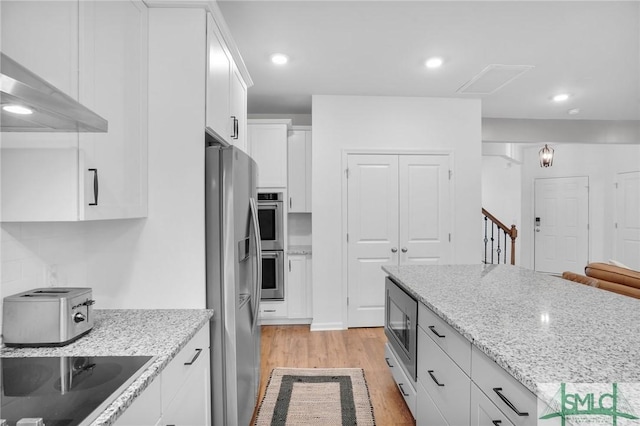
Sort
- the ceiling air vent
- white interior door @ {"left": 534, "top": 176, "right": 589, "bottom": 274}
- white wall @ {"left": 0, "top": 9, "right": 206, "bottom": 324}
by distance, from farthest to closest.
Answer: white interior door @ {"left": 534, "top": 176, "right": 589, "bottom": 274}
the ceiling air vent
white wall @ {"left": 0, "top": 9, "right": 206, "bottom": 324}

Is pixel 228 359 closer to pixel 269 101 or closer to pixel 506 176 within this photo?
pixel 269 101

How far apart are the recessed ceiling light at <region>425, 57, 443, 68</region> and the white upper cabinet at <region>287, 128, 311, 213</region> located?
60.8 inches

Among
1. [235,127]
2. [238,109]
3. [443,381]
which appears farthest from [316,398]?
[238,109]

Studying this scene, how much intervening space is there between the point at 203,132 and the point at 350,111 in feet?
8.24

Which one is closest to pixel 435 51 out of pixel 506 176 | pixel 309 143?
pixel 309 143

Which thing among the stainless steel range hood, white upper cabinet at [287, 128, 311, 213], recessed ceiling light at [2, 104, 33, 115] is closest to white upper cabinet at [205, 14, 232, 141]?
the stainless steel range hood

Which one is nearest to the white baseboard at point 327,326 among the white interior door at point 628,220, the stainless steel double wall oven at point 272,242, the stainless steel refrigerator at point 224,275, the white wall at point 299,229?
the stainless steel double wall oven at point 272,242

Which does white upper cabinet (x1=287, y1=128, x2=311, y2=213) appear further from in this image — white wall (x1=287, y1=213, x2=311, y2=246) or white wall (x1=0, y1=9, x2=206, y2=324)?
white wall (x1=0, y1=9, x2=206, y2=324)

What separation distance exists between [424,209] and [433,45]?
1800 mm

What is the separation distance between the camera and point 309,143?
163 inches

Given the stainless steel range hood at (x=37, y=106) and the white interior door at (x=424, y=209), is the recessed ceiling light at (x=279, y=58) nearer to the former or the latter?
the white interior door at (x=424, y=209)

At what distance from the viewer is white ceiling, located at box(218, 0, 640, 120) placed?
227 cm

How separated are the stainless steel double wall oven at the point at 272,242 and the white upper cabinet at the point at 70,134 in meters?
2.47

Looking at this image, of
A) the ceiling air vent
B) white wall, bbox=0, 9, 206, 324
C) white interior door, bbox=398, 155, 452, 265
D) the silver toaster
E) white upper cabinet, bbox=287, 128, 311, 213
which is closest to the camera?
the silver toaster
